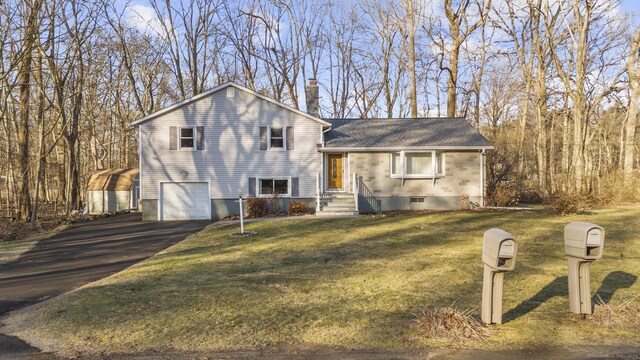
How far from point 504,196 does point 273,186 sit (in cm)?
1061

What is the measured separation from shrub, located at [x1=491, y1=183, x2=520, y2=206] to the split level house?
958 millimetres

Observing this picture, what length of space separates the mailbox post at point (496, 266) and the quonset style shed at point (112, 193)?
25885 millimetres

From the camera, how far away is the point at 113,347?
14.9 ft

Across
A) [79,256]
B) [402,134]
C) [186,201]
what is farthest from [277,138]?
Answer: [79,256]

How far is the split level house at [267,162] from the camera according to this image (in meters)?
20.0

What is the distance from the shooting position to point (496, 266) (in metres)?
4.66

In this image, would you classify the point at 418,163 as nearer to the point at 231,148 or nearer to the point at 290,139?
the point at 290,139

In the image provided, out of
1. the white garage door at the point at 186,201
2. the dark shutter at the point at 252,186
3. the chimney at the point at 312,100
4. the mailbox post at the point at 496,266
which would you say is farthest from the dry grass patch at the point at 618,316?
the chimney at the point at 312,100

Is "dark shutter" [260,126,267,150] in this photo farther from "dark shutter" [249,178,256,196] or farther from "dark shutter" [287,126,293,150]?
"dark shutter" [249,178,256,196]

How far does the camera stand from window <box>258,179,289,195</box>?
2022 cm

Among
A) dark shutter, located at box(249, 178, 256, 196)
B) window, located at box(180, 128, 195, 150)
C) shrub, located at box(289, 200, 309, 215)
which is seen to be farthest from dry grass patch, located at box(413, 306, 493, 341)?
window, located at box(180, 128, 195, 150)

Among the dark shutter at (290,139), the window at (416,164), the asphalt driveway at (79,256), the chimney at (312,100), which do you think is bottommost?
the asphalt driveway at (79,256)

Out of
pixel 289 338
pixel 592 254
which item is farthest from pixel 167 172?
pixel 592 254

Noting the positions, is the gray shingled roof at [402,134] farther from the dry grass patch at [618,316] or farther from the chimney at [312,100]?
the dry grass patch at [618,316]
